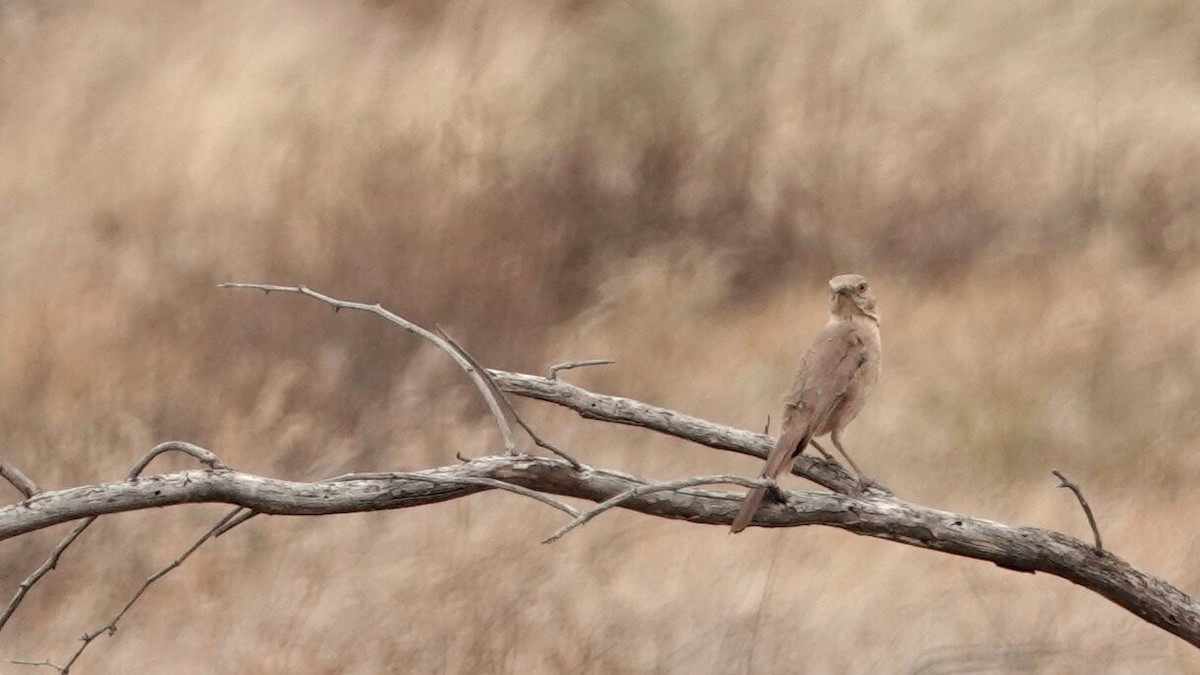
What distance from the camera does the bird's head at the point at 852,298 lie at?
526 centimetres

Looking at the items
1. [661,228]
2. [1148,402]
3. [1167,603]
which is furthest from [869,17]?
[1167,603]

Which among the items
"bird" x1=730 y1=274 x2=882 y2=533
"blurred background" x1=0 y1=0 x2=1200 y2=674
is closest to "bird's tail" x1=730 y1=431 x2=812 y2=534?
"bird" x1=730 y1=274 x2=882 y2=533

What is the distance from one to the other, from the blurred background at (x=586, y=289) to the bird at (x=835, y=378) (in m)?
3.63

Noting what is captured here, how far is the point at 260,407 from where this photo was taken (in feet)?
32.5

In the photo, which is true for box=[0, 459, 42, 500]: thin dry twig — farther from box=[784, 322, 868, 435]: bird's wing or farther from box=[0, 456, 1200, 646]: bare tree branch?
box=[784, 322, 868, 435]: bird's wing

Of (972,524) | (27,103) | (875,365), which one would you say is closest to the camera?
(972,524)

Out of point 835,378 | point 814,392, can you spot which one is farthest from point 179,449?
point 835,378

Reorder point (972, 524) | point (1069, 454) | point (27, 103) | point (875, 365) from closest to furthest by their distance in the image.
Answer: point (972, 524)
point (875, 365)
point (1069, 454)
point (27, 103)

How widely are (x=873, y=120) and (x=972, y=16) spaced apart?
0.96 m

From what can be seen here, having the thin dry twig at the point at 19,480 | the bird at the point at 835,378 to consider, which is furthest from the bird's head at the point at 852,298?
the thin dry twig at the point at 19,480

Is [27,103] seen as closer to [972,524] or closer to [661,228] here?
[661,228]

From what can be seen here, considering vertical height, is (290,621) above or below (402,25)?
below

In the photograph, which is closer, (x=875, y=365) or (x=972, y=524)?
(x=972, y=524)

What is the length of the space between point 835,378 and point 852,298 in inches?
15.9
